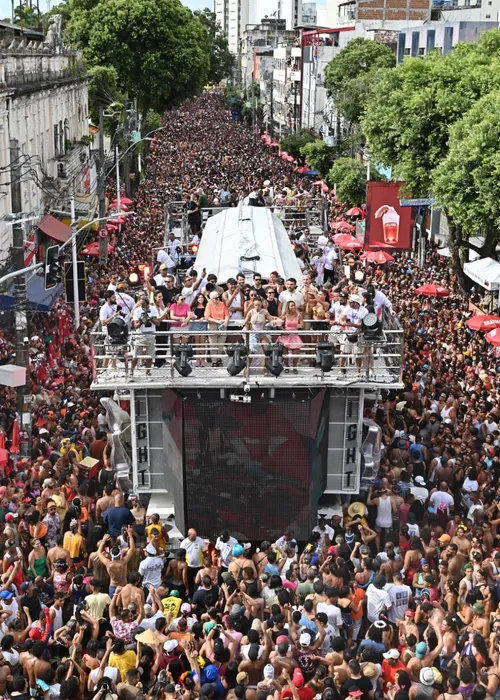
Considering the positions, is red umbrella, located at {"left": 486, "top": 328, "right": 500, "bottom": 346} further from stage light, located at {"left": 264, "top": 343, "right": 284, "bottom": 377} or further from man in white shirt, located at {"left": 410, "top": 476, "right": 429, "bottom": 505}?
stage light, located at {"left": 264, "top": 343, "right": 284, "bottom": 377}

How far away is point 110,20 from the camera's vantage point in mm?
63062

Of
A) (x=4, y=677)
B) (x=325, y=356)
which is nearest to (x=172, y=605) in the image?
(x=4, y=677)

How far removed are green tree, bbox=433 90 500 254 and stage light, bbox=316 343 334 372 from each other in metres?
13.0

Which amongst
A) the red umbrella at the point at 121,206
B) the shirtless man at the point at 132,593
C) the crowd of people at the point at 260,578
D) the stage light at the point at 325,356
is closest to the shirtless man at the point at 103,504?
the crowd of people at the point at 260,578

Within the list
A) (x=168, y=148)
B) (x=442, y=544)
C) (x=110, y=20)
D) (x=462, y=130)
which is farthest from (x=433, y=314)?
(x=168, y=148)

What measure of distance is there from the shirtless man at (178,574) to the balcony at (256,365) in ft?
7.83

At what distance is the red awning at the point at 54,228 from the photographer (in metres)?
33.1

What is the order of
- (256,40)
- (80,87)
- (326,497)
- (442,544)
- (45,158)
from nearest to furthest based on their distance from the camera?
(442,544) → (326,497) → (45,158) → (80,87) → (256,40)

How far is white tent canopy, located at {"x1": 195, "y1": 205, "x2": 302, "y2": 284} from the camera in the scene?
1888 cm

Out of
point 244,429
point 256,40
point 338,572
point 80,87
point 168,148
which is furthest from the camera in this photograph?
point 256,40

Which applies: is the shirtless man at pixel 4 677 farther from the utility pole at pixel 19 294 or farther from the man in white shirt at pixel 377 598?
the utility pole at pixel 19 294

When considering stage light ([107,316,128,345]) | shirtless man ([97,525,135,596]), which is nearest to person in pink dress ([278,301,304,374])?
stage light ([107,316,128,345])

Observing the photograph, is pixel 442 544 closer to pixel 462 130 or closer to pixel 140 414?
pixel 140 414

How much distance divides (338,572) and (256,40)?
169368 mm
